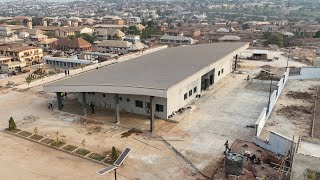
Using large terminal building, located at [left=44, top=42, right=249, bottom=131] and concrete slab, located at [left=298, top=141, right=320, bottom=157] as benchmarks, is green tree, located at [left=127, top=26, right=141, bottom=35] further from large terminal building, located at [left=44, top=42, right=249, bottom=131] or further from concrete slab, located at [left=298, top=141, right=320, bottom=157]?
concrete slab, located at [left=298, top=141, right=320, bottom=157]

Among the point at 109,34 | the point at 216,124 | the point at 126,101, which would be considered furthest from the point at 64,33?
the point at 216,124

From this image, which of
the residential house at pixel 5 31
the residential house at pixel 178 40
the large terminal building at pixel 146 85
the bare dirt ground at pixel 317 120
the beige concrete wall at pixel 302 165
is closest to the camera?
the beige concrete wall at pixel 302 165

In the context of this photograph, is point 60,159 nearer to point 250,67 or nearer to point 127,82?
point 127,82

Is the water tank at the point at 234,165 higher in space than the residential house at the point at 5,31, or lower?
lower

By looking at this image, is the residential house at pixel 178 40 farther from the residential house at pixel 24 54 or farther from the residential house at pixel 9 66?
the residential house at pixel 9 66

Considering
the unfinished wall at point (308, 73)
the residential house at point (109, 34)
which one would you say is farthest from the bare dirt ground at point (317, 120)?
the residential house at point (109, 34)

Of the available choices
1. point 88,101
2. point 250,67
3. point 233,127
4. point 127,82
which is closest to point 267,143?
point 233,127

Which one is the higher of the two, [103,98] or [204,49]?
[204,49]
